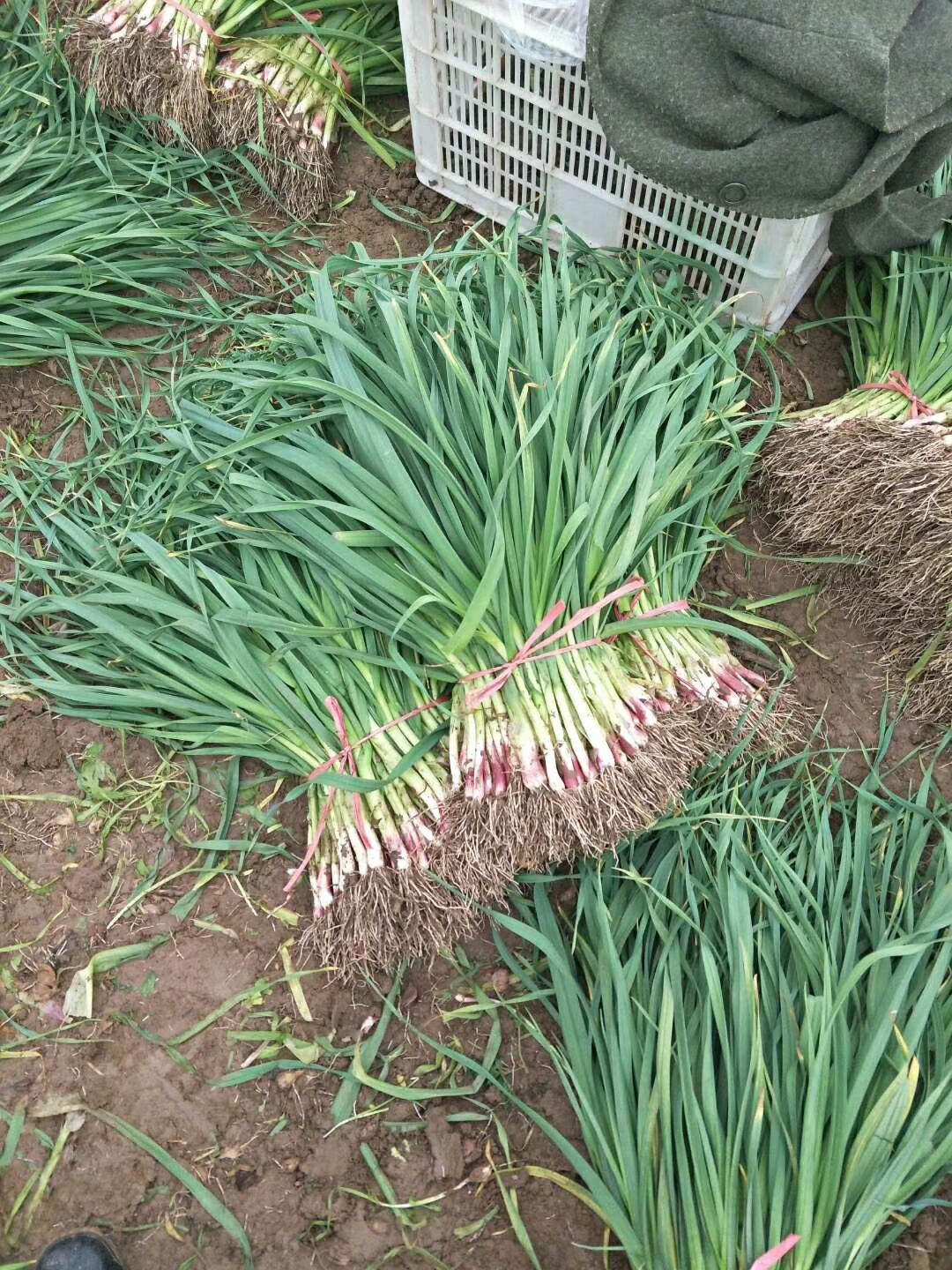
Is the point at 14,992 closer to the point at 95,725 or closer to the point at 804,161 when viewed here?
the point at 95,725

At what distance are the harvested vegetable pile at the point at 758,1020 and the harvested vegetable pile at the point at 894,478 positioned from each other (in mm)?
279

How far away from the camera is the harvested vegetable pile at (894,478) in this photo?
1.64 meters

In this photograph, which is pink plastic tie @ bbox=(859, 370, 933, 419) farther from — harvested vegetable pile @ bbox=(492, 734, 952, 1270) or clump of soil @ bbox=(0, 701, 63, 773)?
clump of soil @ bbox=(0, 701, 63, 773)

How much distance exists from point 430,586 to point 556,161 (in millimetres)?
1032

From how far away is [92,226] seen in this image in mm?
2051

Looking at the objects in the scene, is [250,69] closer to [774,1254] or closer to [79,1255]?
[79,1255]

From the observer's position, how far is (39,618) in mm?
1773

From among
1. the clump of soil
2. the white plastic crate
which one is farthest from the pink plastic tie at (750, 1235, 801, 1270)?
the white plastic crate

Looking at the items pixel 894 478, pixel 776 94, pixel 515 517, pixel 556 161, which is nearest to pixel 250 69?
pixel 556 161

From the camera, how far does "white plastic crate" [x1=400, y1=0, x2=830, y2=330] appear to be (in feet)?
5.85

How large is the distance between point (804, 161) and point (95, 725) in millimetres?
1488

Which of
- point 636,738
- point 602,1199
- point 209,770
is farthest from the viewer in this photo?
point 209,770

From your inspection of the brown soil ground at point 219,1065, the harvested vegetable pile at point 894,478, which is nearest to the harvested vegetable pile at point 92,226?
the brown soil ground at point 219,1065

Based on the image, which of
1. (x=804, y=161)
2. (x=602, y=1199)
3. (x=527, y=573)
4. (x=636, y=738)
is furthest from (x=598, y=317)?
(x=602, y=1199)
